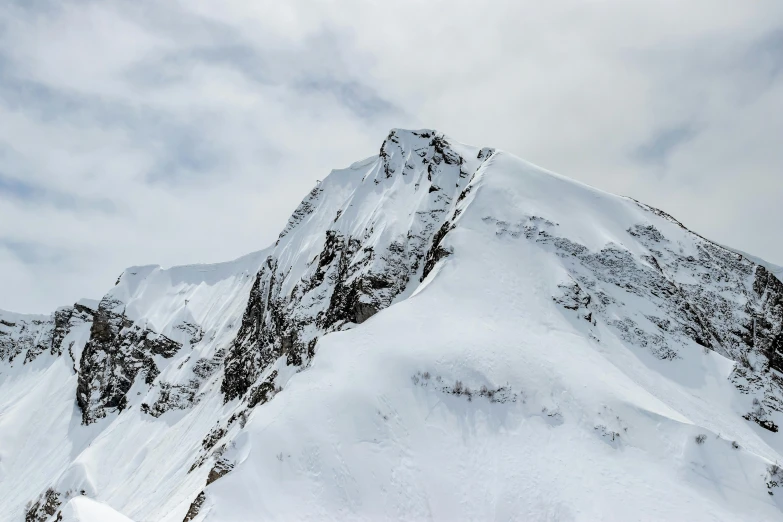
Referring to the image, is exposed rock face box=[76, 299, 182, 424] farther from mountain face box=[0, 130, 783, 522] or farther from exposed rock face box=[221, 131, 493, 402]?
exposed rock face box=[221, 131, 493, 402]

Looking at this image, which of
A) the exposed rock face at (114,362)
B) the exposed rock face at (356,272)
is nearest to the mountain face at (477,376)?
the exposed rock face at (356,272)

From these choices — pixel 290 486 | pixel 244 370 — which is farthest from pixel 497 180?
pixel 244 370

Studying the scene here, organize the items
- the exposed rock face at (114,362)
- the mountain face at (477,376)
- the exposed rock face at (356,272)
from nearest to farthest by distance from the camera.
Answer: the mountain face at (477,376) < the exposed rock face at (356,272) < the exposed rock face at (114,362)

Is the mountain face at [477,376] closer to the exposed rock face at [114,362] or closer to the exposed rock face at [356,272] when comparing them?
the exposed rock face at [356,272]

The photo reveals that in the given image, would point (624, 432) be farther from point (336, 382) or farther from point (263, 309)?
point (263, 309)

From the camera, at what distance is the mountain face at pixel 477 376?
20.2 m

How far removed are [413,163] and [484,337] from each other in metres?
35.5

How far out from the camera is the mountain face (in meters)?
20.2

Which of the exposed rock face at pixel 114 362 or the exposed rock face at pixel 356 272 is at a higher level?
the exposed rock face at pixel 356 272

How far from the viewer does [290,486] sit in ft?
62.7

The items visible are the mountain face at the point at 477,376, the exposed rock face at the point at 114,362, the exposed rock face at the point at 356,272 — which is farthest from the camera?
the exposed rock face at the point at 114,362

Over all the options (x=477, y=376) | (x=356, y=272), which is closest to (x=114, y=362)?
(x=356, y=272)

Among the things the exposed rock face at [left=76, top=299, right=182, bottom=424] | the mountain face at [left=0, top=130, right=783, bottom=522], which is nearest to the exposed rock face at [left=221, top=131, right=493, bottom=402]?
the mountain face at [left=0, top=130, right=783, bottom=522]

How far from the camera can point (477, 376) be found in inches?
995
